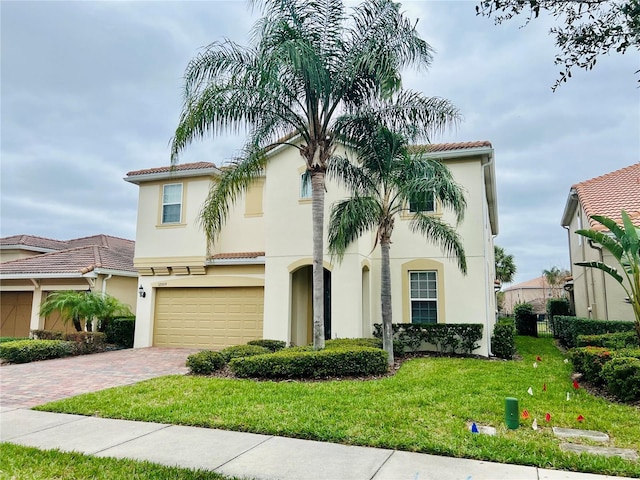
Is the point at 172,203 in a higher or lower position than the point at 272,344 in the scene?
higher

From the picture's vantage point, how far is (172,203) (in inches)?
671

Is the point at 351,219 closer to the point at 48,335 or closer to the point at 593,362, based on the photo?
the point at 593,362

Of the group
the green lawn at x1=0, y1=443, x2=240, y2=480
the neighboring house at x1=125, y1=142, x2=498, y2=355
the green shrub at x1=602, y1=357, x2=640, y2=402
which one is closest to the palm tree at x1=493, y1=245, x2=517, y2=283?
the neighboring house at x1=125, y1=142, x2=498, y2=355

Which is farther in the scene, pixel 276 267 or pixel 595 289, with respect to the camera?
pixel 595 289

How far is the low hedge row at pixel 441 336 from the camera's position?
13141 millimetres

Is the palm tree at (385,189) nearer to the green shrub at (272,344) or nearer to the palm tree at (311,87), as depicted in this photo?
the palm tree at (311,87)

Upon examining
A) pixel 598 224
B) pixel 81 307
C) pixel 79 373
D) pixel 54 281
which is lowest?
pixel 79 373

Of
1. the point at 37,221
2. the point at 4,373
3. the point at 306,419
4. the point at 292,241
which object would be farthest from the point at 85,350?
the point at 37,221

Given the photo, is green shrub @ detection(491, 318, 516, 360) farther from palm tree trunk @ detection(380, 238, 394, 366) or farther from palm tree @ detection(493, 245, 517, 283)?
palm tree @ detection(493, 245, 517, 283)

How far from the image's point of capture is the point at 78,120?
18609mm

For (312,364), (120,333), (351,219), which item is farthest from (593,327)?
(120,333)

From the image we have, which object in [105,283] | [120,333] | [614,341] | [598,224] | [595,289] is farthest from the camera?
[105,283]

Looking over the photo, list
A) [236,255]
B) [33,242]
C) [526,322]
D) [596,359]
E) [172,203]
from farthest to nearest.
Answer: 1. [33,242]
2. [526,322]
3. [172,203]
4. [236,255]
5. [596,359]

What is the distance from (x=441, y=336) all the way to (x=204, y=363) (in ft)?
23.8
